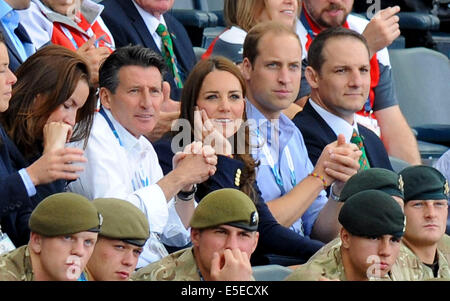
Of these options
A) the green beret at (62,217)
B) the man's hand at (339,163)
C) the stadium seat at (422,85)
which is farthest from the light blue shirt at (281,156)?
the stadium seat at (422,85)

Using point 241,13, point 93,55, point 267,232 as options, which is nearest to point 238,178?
point 267,232

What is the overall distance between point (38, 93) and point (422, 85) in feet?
9.88

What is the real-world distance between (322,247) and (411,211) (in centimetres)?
38

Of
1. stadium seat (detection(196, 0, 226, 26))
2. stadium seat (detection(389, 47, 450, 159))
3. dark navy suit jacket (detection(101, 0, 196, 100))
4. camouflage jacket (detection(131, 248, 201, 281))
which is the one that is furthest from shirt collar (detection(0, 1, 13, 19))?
stadium seat (detection(389, 47, 450, 159))

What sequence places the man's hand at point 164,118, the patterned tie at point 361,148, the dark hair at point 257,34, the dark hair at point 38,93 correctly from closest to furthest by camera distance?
the dark hair at point 38,93 < the man's hand at point 164,118 < the dark hair at point 257,34 < the patterned tie at point 361,148

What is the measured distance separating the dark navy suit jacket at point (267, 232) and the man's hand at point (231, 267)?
2.81 ft

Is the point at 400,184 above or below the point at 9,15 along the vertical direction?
below

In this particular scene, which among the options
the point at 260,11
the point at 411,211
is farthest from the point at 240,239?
the point at 260,11

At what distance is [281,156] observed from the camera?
5039 millimetres

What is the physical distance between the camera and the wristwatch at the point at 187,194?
14.9ft

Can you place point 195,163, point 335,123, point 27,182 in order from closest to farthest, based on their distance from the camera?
point 27,182, point 195,163, point 335,123

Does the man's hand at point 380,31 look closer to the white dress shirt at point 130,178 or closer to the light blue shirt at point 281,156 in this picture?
the light blue shirt at point 281,156

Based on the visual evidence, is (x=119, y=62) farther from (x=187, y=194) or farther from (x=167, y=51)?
(x=167, y=51)

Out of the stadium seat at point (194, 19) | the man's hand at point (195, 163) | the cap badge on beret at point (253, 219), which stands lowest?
the cap badge on beret at point (253, 219)
